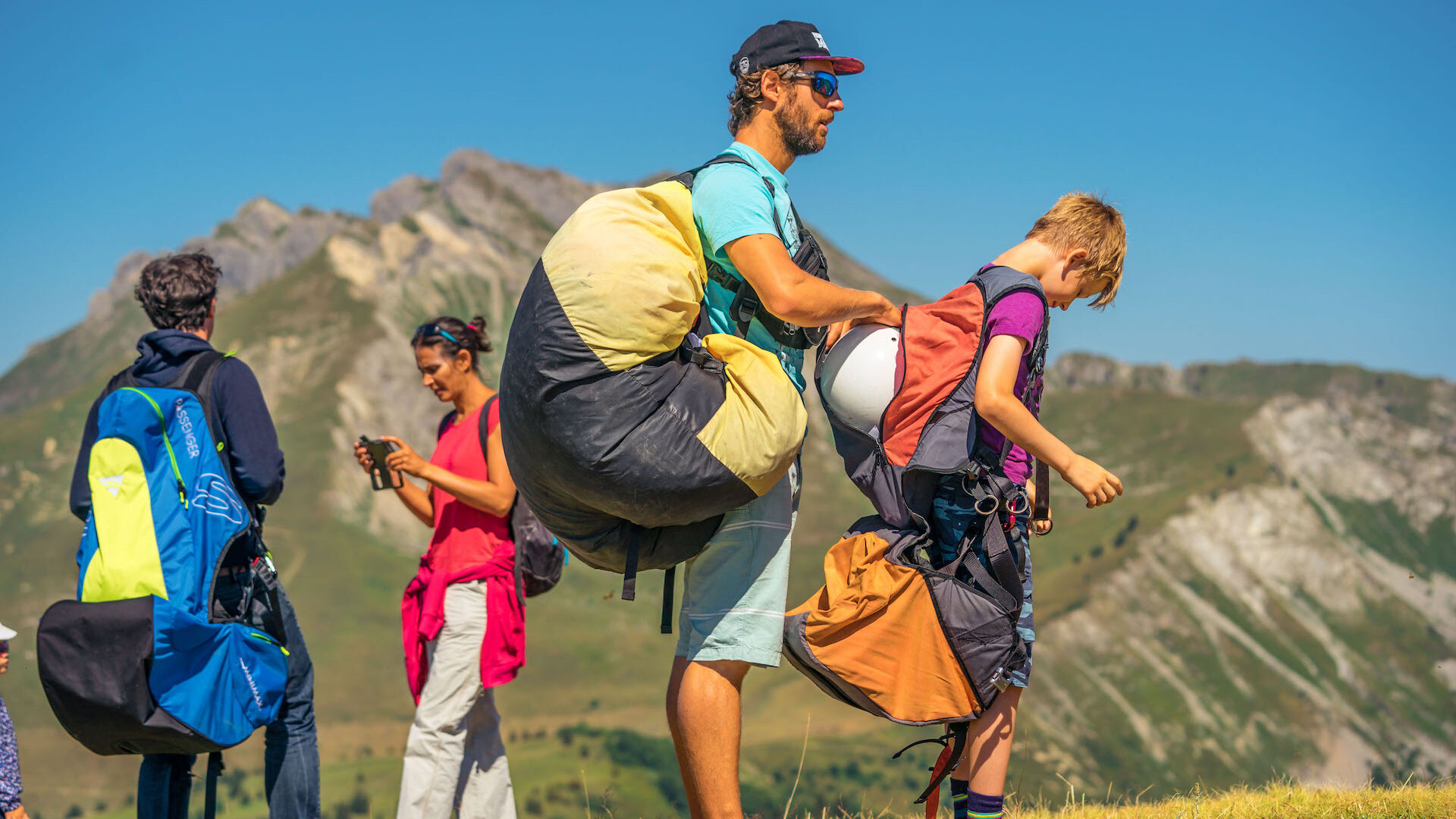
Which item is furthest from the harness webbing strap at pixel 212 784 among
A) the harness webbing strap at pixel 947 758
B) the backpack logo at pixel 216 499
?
the harness webbing strap at pixel 947 758

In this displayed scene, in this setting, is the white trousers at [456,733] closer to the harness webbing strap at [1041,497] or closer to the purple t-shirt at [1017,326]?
the harness webbing strap at [1041,497]

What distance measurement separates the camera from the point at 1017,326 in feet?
12.2

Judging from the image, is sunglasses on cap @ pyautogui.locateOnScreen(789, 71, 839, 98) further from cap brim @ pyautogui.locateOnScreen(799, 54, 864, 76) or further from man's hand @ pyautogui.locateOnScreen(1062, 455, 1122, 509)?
man's hand @ pyautogui.locateOnScreen(1062, 455, 1122, 509)

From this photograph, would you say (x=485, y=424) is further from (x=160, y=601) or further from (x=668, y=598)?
(x=668, y=598)

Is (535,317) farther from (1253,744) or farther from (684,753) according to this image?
(1253,744)

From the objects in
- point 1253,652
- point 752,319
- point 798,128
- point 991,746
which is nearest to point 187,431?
point 752,319

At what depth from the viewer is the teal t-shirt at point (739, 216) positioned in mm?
3377

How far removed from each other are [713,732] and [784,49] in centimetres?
212

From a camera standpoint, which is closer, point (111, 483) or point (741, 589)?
point (741, 589)

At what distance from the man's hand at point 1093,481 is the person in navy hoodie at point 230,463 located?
9.57 ft

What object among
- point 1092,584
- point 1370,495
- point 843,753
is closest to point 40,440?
point 843,753

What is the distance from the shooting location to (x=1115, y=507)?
18475 centimetres

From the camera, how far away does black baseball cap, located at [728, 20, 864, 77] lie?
3.63m

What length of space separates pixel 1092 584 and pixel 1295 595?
3319 cm
